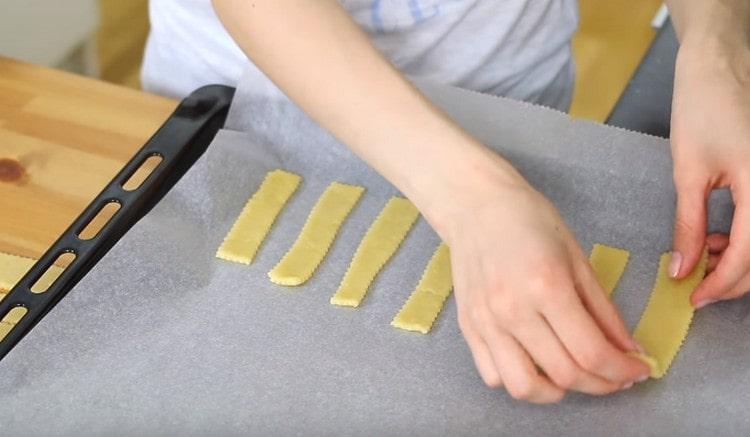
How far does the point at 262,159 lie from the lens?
34.0 inches

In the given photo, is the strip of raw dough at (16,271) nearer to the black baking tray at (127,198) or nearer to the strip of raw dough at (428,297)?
the black baking tray at (127,198)

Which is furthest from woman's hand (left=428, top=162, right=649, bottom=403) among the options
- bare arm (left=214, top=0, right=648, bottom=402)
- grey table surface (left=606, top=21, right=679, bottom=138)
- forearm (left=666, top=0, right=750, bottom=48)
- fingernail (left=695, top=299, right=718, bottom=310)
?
grey table surface (left=606, top=21, right=679, bottom=138)

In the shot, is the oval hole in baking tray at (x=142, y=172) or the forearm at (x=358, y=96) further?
the oval hole in baking tray at (x=142, y=172)

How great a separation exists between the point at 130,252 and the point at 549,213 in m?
0.31

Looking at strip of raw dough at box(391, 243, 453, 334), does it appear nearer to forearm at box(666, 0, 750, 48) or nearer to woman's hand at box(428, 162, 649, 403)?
woman's hand at box(428, 162, 649, 403)

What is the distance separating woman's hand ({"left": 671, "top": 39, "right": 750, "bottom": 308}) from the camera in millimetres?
710

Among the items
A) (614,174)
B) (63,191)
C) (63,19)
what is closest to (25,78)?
(63,191)

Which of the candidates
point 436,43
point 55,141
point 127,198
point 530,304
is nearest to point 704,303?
point 530,304

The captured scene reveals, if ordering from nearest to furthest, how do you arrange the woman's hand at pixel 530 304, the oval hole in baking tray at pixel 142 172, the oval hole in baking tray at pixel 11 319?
the woman's hand at pixel 530 304
the oval hole in baking tray at pixel 11 319
the oval hole in baking tray at pixel 142 172

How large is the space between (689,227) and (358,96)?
0.25 metres

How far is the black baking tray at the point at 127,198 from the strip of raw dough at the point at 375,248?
0.17m

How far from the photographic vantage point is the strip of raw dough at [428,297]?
73cm

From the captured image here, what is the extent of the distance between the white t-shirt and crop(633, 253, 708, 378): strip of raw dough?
0.87ft

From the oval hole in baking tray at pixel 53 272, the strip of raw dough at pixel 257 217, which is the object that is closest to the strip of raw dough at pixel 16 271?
the oval hole in baking tray at pixel 53 272
